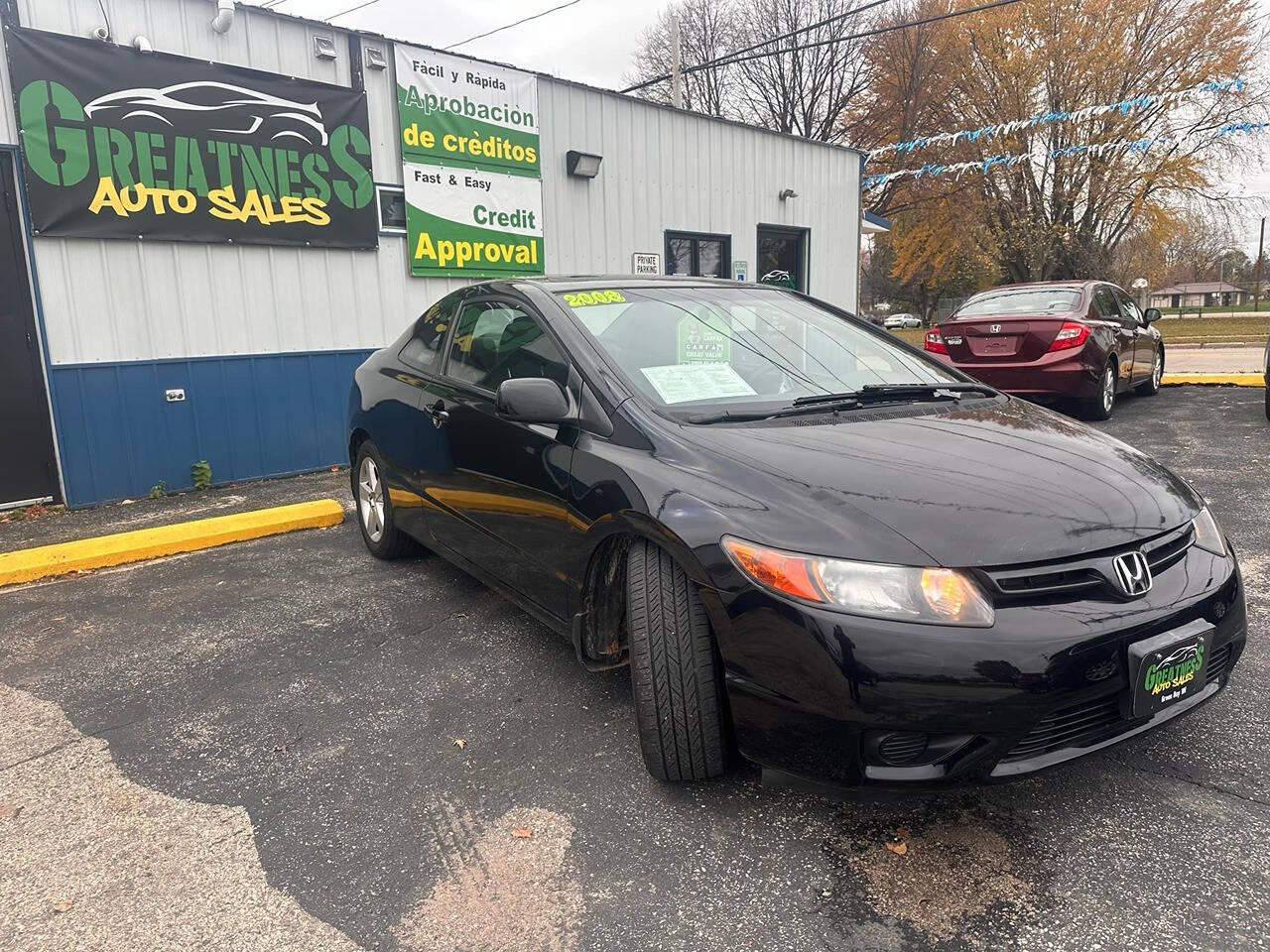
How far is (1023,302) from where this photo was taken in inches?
346

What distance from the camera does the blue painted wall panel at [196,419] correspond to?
6184 millimetres

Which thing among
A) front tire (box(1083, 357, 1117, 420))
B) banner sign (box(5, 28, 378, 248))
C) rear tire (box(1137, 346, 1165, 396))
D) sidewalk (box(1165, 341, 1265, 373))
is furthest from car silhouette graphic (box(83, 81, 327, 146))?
sidewalk (box(1165, 341, 1265, 373))

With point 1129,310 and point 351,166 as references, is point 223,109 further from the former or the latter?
point 1129,310

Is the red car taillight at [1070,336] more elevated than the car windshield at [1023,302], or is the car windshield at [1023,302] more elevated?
the car windshield at [1023,302]

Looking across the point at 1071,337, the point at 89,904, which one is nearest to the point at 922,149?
the point at 1071,337

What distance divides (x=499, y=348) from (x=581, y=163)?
6158 millimetres

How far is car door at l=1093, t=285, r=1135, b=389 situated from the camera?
8.84m

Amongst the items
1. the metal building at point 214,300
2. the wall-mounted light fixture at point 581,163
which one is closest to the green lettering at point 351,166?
the metal building at point 214,300

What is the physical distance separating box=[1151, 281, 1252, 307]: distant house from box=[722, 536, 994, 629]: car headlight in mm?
112346

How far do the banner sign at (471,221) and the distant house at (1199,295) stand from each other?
107221 mm

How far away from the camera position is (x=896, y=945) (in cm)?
185

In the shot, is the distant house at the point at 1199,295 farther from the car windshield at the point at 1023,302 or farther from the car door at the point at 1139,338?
the car windshield at the point at 1023,302

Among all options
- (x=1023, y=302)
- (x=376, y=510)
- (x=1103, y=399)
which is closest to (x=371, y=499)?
(x=376, y=510)

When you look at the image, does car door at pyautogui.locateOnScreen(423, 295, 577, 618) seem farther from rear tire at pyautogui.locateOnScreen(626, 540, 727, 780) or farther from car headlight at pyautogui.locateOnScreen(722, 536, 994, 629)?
car headlight at pyautogui.locateOnScreen(722, 536, 994, 629)
